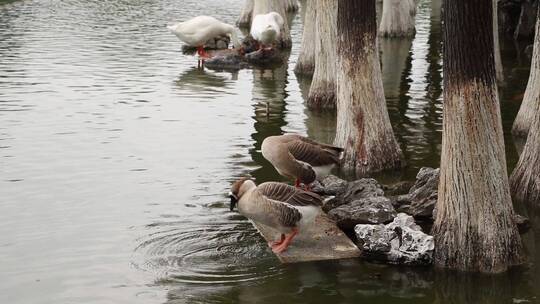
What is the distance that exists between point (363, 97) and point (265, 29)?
1068cm

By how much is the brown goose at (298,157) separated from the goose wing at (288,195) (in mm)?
1526

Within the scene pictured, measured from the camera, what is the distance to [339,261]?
1058 cm

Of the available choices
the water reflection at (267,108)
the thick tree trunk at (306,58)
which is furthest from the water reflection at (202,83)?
the thick tree trunk at (306,58)

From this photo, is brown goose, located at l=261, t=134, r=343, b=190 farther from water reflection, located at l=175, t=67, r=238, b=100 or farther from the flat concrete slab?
water reflection, located at l=175, t=67, r=238, b=100

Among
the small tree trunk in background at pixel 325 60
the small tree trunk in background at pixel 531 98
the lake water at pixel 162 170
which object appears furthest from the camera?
the small tree trunk in background at pixel 325 60

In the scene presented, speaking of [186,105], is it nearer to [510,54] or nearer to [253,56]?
[253,56]

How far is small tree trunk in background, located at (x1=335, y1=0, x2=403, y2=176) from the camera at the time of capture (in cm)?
1405

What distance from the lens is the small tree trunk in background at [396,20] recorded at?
3078cm

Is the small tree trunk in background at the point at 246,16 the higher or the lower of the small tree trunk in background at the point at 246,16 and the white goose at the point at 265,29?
the lower

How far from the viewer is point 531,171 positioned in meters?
12.5

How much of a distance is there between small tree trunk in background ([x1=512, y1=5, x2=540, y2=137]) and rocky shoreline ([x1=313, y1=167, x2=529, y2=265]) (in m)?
2.25

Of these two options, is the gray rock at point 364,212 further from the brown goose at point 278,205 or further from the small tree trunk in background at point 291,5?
the small tree trunk in background at point 291,5

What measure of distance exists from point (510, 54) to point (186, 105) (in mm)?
11690

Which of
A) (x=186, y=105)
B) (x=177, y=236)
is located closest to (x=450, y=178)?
(x=177, y=236)
